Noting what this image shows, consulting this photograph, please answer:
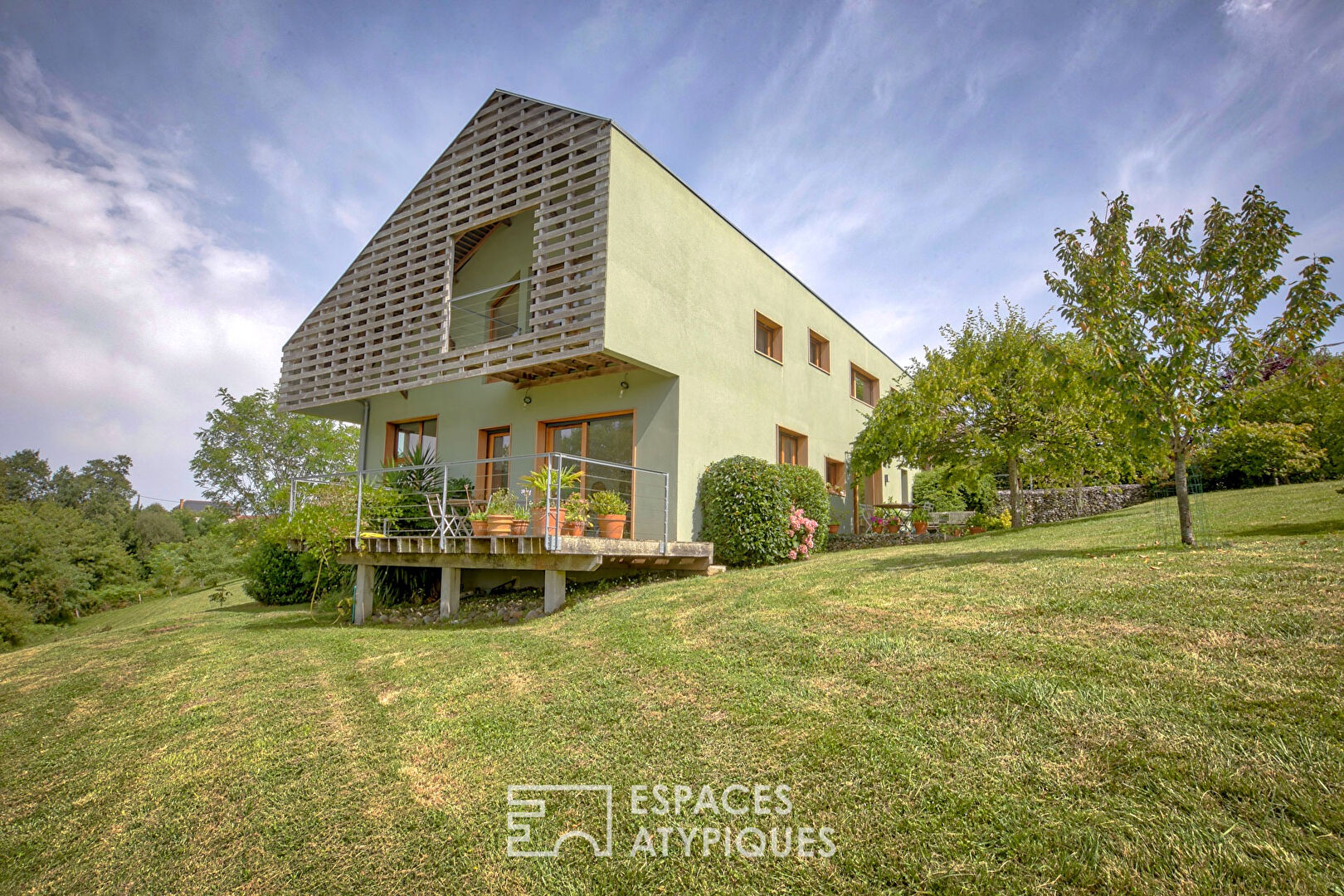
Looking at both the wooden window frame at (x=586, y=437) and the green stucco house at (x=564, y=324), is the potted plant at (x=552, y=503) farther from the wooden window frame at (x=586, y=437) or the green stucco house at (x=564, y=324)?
the green stucco house at (x=564, y=324)

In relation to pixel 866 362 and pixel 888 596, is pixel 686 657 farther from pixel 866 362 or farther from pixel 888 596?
pixel 866 362

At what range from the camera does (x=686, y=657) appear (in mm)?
5398

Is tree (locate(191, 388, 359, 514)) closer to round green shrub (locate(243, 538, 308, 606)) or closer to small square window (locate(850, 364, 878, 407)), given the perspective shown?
round green shrub (locate(243, 538, 308, 606))

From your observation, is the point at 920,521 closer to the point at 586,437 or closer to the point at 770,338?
the point at 770,338

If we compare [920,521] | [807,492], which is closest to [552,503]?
[807,492]

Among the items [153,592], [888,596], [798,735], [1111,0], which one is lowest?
[153,592]

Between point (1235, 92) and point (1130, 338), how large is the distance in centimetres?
427

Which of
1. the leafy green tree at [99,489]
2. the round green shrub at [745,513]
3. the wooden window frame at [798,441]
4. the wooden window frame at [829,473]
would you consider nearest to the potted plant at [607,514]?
the round green shrub at [745,513]

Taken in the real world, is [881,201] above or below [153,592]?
above

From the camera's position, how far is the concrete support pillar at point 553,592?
29.0ft

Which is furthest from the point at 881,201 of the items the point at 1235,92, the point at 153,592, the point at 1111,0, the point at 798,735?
the point at 153,592

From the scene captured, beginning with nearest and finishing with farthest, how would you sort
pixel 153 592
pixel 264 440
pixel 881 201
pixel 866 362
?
pixel 881 201
pixel 866 362
pixel 153 592
pixel 264 440

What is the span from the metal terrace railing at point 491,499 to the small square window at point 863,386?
8727 mm

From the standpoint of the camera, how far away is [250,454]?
3684 centimetres
